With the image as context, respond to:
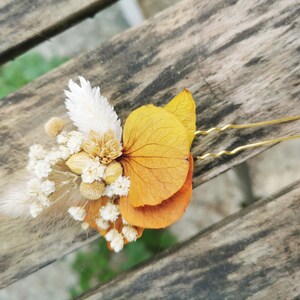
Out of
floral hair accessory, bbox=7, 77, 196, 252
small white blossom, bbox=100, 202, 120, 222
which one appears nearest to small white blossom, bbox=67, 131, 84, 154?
floral hair accessory, bbox=7, 77, 196, 252

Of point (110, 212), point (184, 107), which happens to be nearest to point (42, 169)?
point (110, 212)

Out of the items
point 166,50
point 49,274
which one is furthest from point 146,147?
point 49,274

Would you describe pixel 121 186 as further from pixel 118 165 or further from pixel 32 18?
pixel 32 18

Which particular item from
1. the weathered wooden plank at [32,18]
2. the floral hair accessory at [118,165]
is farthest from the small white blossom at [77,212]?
the weathered wooden plank at [32,18]

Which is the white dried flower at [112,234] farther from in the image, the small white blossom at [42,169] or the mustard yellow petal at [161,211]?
the small white blossom at [42,169]

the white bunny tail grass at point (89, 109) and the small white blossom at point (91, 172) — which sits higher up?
the white bunny tail grass at point (89, 109)

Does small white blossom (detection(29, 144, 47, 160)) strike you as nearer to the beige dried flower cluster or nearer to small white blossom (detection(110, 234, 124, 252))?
the beige dried flower cluster
